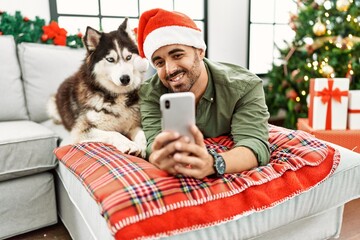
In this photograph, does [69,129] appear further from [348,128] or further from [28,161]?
[348,128]

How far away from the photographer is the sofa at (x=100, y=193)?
87 centimetres

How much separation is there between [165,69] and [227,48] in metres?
2.40

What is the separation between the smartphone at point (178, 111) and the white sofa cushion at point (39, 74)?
55.2 inches

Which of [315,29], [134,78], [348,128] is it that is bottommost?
[348,128]

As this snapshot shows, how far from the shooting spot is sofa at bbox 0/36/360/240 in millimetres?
865

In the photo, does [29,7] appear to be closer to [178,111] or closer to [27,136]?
[27,136]

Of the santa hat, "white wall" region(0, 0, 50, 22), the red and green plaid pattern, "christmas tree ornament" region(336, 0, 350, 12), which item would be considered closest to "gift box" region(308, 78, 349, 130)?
"christmas tree ornament" region(336, 0, 350, 12)

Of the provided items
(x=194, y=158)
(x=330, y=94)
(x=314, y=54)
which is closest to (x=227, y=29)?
(x=314, y=54)

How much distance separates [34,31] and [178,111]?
185 cm

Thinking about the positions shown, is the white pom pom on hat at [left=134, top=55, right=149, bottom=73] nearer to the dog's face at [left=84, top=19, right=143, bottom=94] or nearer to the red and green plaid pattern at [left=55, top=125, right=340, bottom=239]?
the dog's face at [left=84, top=19, right=143, bottom=94]

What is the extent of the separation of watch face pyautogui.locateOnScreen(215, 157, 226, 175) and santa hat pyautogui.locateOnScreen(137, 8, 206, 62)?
468 mm

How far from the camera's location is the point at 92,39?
1.34 metres

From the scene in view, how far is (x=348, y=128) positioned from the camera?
2229 millimetres

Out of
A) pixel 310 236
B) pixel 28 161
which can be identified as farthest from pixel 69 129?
pixel 310 236
